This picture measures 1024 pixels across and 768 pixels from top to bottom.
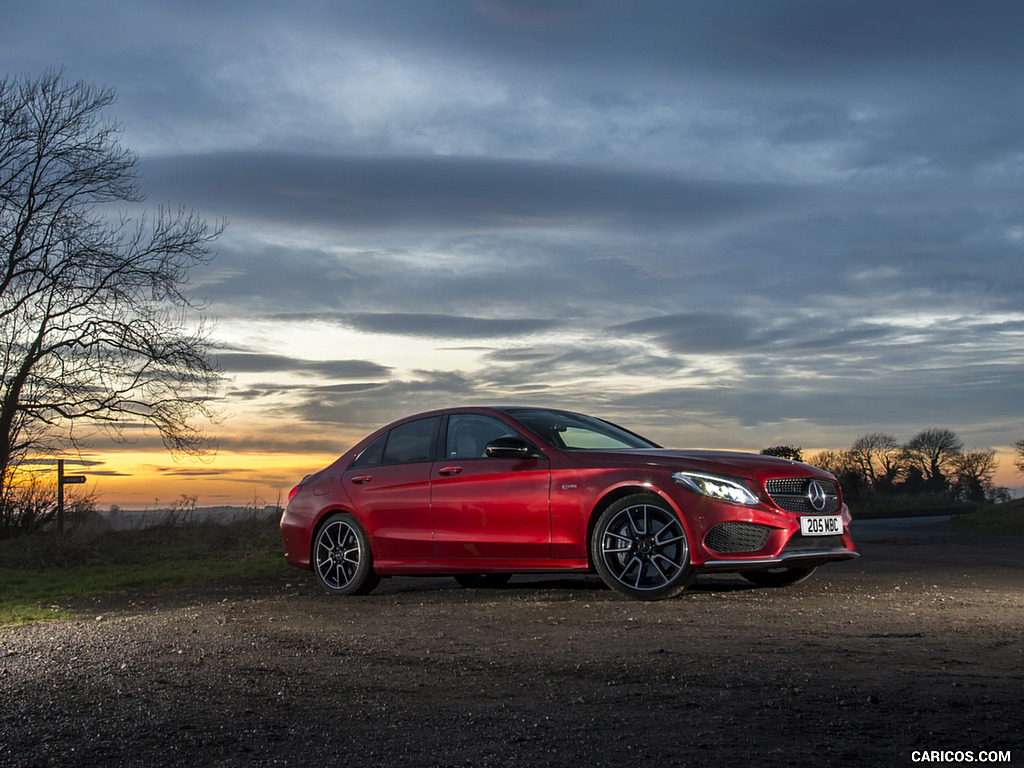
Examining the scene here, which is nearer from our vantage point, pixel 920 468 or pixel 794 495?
pixel 794 495

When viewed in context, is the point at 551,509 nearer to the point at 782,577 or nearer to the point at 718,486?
the point at 718,486

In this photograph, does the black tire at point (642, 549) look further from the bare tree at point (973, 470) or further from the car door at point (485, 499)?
the bare tree at point (973, 470)

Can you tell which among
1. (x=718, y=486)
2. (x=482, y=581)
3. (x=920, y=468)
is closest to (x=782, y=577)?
(x=718, y=486)

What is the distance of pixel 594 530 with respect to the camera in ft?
24.8

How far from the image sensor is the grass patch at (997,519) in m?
20.4

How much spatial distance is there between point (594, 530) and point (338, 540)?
2.81m

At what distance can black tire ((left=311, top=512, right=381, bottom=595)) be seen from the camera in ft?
29.2

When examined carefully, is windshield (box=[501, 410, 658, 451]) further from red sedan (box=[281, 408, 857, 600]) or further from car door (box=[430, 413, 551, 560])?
car door (box=[430, 413, 551, 560])

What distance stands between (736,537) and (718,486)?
40 cm

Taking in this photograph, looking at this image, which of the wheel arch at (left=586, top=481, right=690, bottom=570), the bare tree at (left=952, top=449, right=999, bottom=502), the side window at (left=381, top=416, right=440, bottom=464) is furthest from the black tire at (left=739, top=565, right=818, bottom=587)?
the bare tree at (left=952, top=449, right=999, bottom=502)

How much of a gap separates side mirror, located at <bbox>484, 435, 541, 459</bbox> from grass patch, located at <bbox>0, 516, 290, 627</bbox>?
13.2 feet

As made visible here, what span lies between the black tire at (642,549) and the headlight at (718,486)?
0.25 m

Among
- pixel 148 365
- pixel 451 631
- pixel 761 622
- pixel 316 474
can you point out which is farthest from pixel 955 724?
pixel 148 365

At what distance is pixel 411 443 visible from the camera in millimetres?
9102
